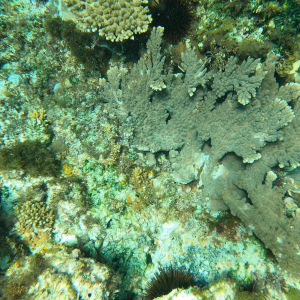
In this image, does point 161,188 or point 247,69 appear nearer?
point 247,69

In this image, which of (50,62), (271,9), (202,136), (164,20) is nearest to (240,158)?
(202,136)

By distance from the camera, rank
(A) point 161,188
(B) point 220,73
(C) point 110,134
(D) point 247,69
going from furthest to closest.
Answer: (A) point 161,188, (C) point 110,134, (B) point 220,73, (D) point 247,69

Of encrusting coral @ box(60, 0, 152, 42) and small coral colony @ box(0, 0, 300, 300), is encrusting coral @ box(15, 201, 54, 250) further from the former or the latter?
encrusting coral @ box(60, 0, 152, 42)

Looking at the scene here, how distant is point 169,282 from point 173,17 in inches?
193

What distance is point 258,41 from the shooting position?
3.31 metres

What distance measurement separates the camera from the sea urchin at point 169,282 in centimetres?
340

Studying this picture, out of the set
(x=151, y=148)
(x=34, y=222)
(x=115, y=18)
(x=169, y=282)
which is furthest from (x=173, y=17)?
(x=169, y=282)

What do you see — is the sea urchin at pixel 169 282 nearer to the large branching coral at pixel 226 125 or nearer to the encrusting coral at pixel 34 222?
the large branching coral at pixel 226 125

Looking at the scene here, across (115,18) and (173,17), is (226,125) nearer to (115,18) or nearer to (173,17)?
(173,17)

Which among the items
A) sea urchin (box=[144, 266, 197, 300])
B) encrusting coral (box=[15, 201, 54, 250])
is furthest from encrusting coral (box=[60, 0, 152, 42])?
sea urchin (box=[144, 266, 197, 300])

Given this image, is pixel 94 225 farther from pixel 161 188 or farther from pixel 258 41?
pixel 258 41

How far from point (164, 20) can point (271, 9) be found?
1.82 meters

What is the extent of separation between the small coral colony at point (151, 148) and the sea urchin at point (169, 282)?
2 centimetres

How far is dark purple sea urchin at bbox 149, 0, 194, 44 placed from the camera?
338cm
